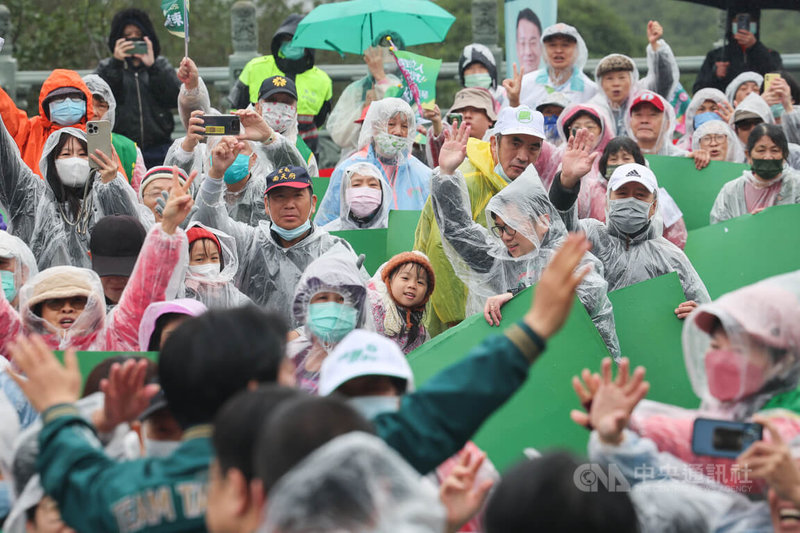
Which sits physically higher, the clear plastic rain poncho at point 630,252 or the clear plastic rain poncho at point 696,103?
the clear plastic rain poncho at point 696,103

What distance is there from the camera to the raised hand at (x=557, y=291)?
279cm

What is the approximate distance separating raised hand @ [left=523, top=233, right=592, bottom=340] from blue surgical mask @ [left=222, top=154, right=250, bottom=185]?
4.17 metres

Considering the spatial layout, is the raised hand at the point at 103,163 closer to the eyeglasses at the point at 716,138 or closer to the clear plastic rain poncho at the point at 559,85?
the clear plastic rain poncho at the point at 559,85

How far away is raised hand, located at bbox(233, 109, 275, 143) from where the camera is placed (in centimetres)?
666

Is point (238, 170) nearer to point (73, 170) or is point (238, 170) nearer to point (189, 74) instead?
point (189, 74)

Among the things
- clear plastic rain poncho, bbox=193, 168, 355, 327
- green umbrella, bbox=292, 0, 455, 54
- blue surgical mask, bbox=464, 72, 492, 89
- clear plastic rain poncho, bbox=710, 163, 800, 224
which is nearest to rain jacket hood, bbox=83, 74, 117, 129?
green umbrella, bbox=292, 0, 455, 54

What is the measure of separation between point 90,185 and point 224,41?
10018 mm

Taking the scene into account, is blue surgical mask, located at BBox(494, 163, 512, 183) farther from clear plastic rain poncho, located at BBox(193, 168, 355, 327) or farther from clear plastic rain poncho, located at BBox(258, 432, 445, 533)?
clear plastic rain poncho, located at BBox(258, 432, 445, 533)

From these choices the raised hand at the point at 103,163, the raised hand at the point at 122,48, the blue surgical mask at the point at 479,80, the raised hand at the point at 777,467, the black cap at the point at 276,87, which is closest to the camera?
the raised hand at the point at 777,467

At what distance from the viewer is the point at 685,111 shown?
31.8 ft

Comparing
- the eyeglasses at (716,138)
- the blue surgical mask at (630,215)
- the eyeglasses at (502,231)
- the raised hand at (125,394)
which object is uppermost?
the eyeglasses at (716,138)

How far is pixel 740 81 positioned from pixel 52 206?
5.46 m

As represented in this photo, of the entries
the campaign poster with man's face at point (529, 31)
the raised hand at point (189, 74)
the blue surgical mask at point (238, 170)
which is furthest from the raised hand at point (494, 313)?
the campaign poster with man's face at point (529, 31)

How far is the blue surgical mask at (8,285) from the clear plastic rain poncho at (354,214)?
2037 mm
